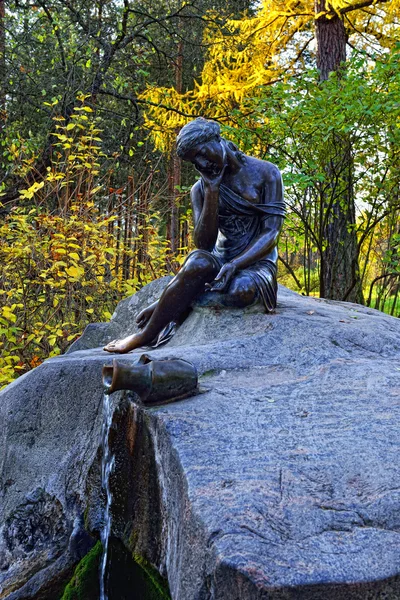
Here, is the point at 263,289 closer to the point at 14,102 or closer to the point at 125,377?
the point at 125,377

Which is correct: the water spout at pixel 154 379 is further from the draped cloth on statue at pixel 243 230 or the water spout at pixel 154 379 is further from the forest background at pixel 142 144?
the forest background at pixel 142 144

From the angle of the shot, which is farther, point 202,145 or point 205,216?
point 205,216

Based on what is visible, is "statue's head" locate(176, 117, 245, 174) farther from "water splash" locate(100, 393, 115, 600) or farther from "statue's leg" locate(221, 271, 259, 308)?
"water splash" locate(100, 393, 115, 600)

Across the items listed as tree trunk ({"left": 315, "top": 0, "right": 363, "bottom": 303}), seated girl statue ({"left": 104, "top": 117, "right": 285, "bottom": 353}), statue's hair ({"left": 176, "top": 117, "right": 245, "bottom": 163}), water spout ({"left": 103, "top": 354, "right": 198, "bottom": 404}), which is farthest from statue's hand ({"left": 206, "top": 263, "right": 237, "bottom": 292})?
tree trunk ({"left": 315, "top": 0, "right": 363, "bottom": 303})

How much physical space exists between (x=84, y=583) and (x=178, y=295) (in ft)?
6.08

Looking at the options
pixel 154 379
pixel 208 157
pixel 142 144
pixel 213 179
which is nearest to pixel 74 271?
pixel 213 179

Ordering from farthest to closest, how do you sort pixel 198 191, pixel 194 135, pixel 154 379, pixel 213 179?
pixel 198 191 < pixel 213 179 < pixel 194 135 < pixel 154 379

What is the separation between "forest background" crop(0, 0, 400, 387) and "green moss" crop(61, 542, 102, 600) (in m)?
2.68

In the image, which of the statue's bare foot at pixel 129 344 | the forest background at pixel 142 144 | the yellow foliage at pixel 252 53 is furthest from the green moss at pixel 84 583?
the yellow foliage at pixel 252 53

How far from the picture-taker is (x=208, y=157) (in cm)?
387

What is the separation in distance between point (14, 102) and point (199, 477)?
27.2ft

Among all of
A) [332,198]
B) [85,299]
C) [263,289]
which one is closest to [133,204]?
[85,299]

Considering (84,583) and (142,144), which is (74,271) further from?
(84,583)

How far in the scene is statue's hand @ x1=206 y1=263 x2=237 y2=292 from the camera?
389 centimetres
